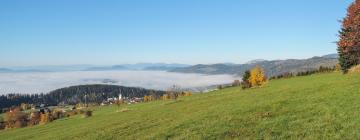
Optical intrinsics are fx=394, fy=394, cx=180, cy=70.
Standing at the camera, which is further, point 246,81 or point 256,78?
point 246,81

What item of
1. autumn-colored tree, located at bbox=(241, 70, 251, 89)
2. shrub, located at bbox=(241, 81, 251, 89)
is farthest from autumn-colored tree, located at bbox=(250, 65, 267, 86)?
autumn-colored tree, located at bbox=(241, 70, 251, 89)

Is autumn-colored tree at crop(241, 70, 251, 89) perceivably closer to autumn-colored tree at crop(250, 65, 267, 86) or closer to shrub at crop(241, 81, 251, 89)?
shrub at crop(241, 81, 251, 89)

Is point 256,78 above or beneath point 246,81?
above

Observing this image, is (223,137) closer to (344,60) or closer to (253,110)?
(253,110)

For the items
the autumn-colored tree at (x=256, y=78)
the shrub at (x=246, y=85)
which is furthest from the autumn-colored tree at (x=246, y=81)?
the autumn-colored tree at (x=256, y=78)

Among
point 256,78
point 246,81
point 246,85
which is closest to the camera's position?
point 246,85

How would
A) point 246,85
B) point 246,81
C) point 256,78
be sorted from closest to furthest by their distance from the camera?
point 246,85
point 256,78
point 246,81

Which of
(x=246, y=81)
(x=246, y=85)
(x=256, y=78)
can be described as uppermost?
(x=256, y=78)

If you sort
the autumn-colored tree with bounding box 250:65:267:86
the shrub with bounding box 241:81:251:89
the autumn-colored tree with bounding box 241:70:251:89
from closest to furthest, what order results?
the shrub with bounding box 241:81:251:89
the autumn-colored tree with bounding box 241:70:251:89
the autumn-colored tree with bounding box 250:65:267:86

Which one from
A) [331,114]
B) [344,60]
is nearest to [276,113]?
[331,114]

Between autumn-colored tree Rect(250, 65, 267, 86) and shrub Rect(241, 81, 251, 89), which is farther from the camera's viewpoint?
autumn-colored tree Rect(250, 65, 267, 86)

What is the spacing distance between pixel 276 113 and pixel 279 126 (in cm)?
463

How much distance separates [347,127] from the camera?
745 inches

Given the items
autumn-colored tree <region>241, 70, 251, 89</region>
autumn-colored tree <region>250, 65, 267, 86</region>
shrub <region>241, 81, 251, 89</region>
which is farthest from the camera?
autumn-colored tree <region>250, 65, 267, 86</region>
